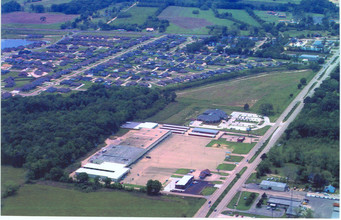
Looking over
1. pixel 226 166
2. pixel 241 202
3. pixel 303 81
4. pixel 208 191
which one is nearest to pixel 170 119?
pixel 226 166

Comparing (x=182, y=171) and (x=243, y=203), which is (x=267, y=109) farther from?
(x=243, y=203)

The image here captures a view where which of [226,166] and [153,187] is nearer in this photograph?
[153,187]

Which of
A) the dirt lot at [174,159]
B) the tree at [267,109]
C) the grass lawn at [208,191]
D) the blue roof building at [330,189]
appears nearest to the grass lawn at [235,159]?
the dirt lot at [174,159]

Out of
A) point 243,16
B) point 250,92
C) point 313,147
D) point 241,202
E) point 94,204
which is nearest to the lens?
point 94,204

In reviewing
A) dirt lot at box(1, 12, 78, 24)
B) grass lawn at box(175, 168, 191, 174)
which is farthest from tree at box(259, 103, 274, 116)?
dirt lot at box(1, 12, 78, 24)

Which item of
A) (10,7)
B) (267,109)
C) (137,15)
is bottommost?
(267,109)

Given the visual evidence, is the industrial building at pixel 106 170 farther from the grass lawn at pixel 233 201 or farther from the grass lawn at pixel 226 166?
the grass lawn at pixel 233 201
